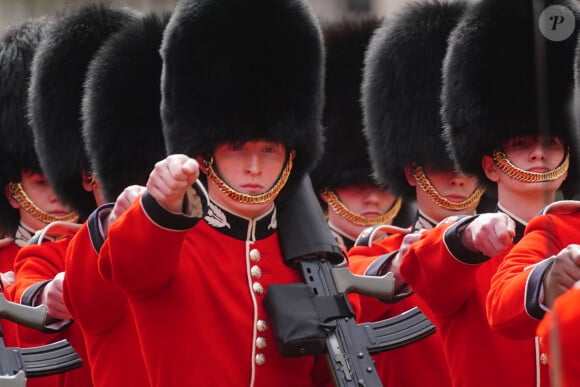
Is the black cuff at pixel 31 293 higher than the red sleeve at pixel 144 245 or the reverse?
the reverse

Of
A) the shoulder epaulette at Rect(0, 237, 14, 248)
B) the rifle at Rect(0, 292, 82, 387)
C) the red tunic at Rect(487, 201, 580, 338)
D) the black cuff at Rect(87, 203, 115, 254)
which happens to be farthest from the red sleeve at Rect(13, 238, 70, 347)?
the red tunic at Rect(487, 201, 580, 338)

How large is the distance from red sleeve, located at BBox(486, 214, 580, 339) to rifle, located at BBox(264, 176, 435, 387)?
455mm

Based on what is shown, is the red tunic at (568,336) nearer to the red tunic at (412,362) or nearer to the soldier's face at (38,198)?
the red tunic at (412,362)

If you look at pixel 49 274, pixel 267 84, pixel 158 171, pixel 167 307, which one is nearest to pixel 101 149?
pixel 49 274

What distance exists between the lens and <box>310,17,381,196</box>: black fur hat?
19.6ft

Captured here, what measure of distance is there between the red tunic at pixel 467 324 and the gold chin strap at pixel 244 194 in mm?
481

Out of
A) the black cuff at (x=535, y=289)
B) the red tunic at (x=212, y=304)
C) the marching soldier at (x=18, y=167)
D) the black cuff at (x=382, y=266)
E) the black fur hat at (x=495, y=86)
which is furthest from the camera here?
the marching soldier at (x=18, y=167)

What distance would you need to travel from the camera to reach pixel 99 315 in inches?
178

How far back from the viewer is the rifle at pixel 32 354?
4453 millimetres

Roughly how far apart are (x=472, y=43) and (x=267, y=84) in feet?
2.62

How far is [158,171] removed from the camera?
359 centimetres

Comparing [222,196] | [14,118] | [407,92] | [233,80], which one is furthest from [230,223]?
[14,118]

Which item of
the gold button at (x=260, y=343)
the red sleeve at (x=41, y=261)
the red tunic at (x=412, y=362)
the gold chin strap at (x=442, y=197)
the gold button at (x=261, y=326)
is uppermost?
the gold button at (x=261, y=326)

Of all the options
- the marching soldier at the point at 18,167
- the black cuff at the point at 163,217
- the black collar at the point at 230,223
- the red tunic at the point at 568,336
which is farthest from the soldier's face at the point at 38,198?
the red tunic at the point at 568,336
